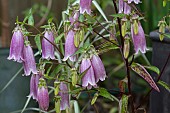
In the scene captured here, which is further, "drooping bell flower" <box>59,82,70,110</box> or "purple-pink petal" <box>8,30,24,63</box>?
"drooping bell flower" <box>59,82,70,110</box>

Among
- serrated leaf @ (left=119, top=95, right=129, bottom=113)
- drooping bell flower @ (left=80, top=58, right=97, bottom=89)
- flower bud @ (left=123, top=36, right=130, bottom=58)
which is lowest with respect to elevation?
serrated leaf @ (left=119, top=95, right=129, bottom=113)

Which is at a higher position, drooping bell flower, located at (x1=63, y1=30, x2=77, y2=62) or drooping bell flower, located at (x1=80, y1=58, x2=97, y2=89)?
drooping bell flower, located at (x1=63, y1=30, x2=77, y2=62)

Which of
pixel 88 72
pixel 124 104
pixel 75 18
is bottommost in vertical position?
pixel 124 104

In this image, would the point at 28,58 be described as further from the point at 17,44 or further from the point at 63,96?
the point at 63,96

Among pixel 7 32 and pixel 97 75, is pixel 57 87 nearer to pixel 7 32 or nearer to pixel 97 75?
pixel 97 75

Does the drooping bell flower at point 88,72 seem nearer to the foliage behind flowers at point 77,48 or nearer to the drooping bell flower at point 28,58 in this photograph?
the foliage behind flowers at point 77,48

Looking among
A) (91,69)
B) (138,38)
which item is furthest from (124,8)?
(91,69)

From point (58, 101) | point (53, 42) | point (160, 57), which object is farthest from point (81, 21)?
point (160, 57)

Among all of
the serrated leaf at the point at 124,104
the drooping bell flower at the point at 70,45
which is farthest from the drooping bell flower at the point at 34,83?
the serrated leaf at the point at 124,104

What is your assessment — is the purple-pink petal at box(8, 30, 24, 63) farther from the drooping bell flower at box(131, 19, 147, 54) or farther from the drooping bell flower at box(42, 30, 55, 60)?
the drooping bell flower at box(131, 19, 147, 54)

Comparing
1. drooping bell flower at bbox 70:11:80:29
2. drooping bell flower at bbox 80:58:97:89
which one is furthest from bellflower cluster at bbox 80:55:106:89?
drooping bell flower at bbox 70:11:80:29

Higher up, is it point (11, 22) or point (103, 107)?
point (11, 22)
